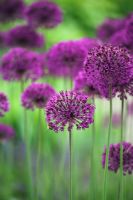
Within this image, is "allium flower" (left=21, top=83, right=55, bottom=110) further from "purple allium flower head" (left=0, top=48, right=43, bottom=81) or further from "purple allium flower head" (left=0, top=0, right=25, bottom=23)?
"purple allium flower head" (left=0, top=0, right=25, bottom=23)

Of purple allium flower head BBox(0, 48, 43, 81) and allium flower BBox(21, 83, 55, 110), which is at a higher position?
purple allium flower head BBox(0, 48, 43, 81)

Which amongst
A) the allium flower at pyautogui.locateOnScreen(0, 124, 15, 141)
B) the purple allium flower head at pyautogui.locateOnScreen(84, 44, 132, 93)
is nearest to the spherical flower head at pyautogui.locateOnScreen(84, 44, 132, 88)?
the purple allium flower head at pyautogui.locateOnScreen(84, 44, 132, 93)

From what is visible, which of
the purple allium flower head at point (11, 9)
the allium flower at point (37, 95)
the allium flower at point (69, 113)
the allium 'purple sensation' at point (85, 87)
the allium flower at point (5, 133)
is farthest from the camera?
the purple allium flower head at point (11, 9)

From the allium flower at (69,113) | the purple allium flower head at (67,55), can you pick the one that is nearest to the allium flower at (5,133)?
the purple allium flower head at (67,55)

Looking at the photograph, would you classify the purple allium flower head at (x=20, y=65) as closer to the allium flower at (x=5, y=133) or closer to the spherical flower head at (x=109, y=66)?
the allium flower at (x=5, y=133)

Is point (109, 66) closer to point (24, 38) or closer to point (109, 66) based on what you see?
point (109, 66)

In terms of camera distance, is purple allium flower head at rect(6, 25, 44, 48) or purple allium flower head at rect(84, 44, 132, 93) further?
purple allium flower head at rect(6, 25, 44, 48)

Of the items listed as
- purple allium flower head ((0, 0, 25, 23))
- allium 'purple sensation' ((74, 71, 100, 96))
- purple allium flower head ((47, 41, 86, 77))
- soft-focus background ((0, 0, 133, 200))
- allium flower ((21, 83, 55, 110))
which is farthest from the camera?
purple allium flower head ((0, 0, 25, 23))

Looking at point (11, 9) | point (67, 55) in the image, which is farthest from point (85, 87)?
point (11, 9)

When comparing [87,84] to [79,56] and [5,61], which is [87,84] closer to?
[79,56]
